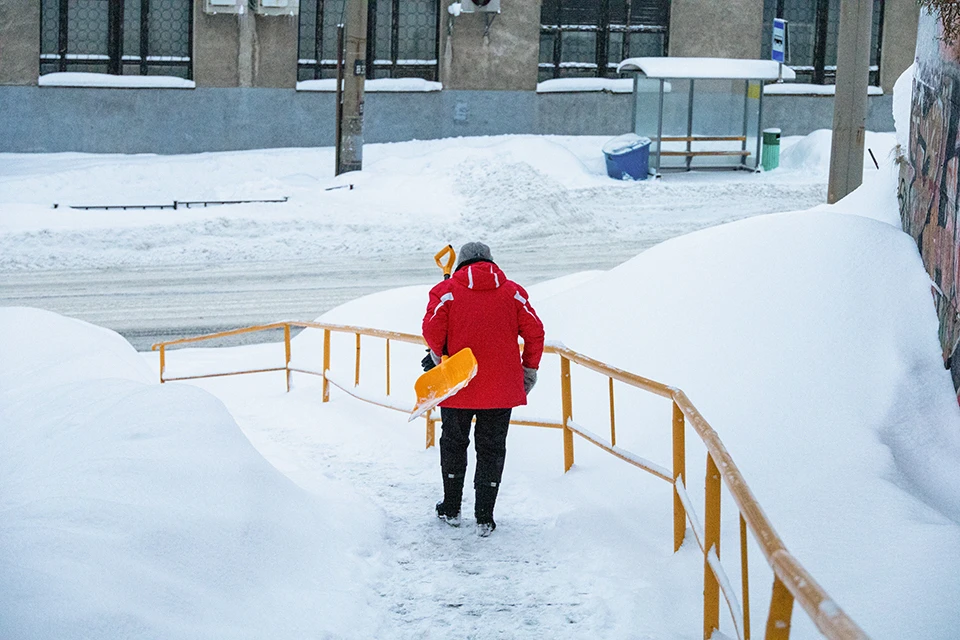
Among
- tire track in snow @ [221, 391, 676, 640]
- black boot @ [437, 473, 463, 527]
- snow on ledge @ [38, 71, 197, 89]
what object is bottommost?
tire track in snow @ [221, 391, 676, 640]

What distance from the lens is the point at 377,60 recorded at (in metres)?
27.1

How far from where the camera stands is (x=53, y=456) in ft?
19.2

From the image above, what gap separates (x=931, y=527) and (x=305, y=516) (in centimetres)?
281

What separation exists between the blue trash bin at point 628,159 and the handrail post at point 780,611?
68.6 feet

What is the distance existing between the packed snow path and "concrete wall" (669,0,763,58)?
71.8ft

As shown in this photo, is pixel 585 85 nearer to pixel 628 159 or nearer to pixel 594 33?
pixel 594 33

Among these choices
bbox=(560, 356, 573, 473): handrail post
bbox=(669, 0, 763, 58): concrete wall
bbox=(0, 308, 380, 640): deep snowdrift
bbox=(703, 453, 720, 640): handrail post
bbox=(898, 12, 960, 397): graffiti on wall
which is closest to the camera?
bbox=(0, 308, 380, 640): deep snowdrift

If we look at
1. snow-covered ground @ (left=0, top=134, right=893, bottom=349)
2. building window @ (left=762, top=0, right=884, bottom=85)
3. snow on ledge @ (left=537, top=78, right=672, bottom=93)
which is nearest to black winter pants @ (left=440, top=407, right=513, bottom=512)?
snow-covered ground @ (left=0, top=134, right=893, bottom=349)

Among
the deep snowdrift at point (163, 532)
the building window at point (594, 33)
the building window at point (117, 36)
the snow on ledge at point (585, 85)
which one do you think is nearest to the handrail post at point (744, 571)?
the deep snowdrift at point (163, 532)

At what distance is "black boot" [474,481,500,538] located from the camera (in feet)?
19.8

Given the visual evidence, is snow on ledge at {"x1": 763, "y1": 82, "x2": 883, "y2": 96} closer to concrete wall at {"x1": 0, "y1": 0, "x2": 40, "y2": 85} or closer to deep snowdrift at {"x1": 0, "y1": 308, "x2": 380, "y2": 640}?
concrete wall at {"x1": 0, "y1": 0, "x2": 40, "y2": 85}

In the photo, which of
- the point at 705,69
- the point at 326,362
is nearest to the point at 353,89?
the point at 705,69

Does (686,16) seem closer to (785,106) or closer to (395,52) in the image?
(785,106)

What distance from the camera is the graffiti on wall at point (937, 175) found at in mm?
7246
